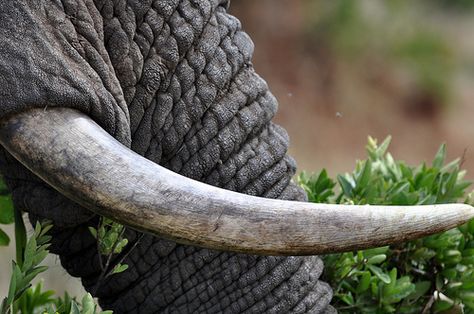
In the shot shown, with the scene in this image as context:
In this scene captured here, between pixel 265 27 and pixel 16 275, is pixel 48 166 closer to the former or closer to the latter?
pixel 16 275

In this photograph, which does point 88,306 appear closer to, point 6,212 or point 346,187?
point 6,212

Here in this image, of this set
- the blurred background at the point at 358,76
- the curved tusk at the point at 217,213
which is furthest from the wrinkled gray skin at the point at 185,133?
the blurred background at the point at 358,76

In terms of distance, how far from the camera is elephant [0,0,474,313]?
2496 mm

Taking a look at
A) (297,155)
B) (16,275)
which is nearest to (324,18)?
(297,155)

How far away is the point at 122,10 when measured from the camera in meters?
2.88

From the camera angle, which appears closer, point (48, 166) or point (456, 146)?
point (48, 166)

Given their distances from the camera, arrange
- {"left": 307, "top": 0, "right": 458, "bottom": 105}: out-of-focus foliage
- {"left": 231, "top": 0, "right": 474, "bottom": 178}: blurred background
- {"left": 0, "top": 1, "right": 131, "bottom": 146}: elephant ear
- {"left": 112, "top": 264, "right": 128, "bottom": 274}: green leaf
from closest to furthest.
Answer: {"left": 0, "top": 1, "right": 131, "bottom": 146}: elephant ear < {"left": 112, "top": 264, "right": 128, "bottom": 274}: green leaf < {"left": 231, "top": 0, "right": 474, "bottom": 178}: blurred background < {"left": 307, "top": 0, "right": 458, "bottom": 105}: out-of-focus foliage

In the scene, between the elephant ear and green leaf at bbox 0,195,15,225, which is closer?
the elephant ear

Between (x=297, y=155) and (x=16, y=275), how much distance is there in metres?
9.03

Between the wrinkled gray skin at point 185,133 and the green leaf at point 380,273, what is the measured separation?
253mm

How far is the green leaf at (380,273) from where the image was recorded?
10.7ft

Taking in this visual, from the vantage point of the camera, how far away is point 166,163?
2.95m

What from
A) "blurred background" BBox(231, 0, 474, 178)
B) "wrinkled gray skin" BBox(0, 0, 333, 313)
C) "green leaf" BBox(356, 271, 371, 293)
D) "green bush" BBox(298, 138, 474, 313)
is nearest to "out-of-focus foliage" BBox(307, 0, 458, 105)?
"blurred background" BBox(231, 0, 474, 178)

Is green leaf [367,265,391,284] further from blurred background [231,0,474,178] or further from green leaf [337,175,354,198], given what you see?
blurred background [231,0,474,178]
